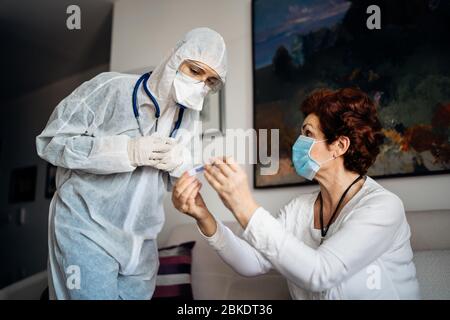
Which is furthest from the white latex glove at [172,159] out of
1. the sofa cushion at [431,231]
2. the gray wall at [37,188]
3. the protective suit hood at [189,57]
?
the gray wall at [37,188]

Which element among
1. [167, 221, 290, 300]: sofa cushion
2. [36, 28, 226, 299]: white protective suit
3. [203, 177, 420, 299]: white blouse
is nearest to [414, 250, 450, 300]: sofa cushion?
[203, 177, 420, 299]: white blouse

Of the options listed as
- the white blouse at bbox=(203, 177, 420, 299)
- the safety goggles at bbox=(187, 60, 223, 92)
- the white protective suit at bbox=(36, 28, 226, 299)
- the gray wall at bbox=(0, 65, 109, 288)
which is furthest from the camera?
the gray wall at bbox=(0, 65, 109, 288)

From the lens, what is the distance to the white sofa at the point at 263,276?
33.1 inches

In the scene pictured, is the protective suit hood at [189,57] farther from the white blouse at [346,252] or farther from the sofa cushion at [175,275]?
the sofa cushion at [175,275]

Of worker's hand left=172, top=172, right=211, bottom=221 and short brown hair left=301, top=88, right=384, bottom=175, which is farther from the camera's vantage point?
short brown hair left=301, top=88, right=384, bottom=175

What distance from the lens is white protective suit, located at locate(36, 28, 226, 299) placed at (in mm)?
719

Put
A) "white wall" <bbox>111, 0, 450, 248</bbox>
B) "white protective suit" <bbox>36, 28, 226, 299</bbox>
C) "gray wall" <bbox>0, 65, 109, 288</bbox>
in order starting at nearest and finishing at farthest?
"white protective suit" <bbox>36, 28, 226, 299</bbox>, "white wall" <bbox>111, 0, 450, 248</bbox>, "gray wall" <bbox>0, 65, 109, 288</bbox>

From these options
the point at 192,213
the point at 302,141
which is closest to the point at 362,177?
the point at 302,141

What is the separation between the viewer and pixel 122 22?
1.44 metres

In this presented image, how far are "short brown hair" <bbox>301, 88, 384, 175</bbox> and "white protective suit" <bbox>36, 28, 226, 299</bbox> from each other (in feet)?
0.95

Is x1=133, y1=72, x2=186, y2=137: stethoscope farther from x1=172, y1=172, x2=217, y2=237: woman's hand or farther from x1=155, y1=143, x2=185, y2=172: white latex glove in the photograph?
x1=172, y1=172, x2=217, y2=237: woman's hand

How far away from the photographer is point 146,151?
741 mm

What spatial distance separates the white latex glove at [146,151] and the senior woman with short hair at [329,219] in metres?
0.09
